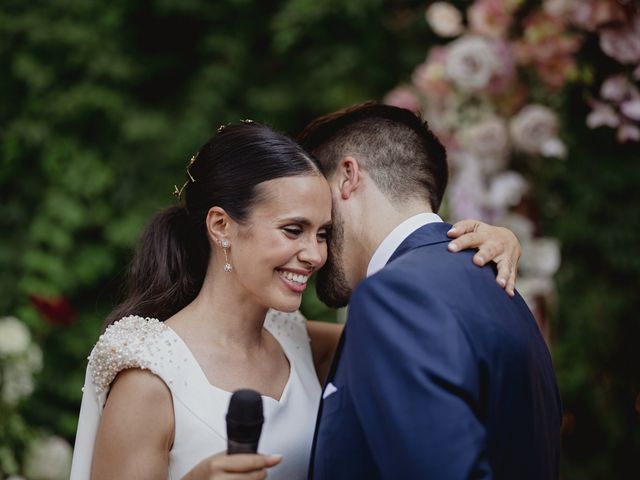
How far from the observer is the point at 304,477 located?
Answer: 260 centimetres

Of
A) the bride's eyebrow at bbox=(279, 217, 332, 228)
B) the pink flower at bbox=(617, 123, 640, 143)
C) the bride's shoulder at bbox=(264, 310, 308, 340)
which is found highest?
the pink flower at bbox=(617, 123, 640, 143)

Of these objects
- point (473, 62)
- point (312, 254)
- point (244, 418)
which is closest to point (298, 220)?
point (312, 254)

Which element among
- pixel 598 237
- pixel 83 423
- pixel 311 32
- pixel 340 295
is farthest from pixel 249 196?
pixel 311 32

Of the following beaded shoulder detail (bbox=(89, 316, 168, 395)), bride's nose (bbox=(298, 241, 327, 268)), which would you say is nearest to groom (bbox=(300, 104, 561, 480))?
bride's nose (bbox=(298, 241, 327, 268))

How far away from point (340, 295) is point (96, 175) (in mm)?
2667

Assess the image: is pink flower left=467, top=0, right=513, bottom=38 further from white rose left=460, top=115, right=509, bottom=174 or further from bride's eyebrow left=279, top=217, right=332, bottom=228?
bride's eyebrow left=279, top=217, right=332, bottom=228

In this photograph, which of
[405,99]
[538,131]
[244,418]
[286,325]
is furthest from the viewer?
[405,99]

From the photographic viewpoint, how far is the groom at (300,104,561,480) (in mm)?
1815

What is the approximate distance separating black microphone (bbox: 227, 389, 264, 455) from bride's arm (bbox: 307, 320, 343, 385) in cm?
142

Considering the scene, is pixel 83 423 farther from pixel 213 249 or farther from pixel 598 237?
pixel 598 237

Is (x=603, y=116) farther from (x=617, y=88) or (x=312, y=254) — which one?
(x=312, y=254)

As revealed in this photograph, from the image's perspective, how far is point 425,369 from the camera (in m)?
1.84

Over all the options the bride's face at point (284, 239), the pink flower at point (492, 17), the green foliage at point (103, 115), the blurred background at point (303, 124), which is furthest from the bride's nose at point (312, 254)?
the green foliage at point (103, 115)

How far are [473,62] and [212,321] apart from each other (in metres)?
1.91
